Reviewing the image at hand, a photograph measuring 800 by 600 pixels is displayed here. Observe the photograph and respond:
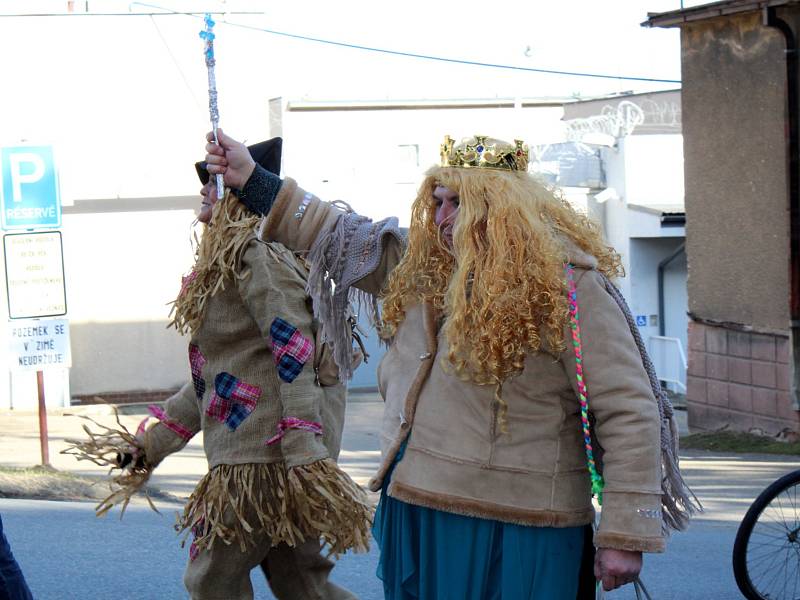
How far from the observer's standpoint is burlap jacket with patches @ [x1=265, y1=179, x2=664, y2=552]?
8.93 ft

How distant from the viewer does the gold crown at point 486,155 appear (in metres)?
2.91

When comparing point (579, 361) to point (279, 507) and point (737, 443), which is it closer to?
point (279, 507)

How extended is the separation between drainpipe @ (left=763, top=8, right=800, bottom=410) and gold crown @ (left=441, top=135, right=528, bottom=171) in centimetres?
906

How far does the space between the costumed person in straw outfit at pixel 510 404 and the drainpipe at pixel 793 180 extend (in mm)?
8907

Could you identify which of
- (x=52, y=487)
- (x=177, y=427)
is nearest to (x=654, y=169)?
(x=52, y=487)

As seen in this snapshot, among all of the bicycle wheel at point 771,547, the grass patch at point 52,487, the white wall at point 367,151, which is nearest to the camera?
the bicycle wheel at point 771,547

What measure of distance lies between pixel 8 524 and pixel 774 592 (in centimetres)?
424

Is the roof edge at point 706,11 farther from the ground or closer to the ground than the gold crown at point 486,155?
farther from the ground

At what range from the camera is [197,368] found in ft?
12.9

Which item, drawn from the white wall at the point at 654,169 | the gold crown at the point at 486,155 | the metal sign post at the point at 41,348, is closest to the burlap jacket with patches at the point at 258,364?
the gold crown at the point at 486,155

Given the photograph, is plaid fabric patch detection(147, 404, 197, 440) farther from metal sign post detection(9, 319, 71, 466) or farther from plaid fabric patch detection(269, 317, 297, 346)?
metal sign post detection(9, 319, 71, 466)

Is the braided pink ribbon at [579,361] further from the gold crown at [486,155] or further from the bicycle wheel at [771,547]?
the bicycle wheel at [771,547]

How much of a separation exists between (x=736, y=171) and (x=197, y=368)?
9264 mm

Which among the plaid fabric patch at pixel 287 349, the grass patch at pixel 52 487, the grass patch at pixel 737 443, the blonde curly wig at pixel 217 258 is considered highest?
the blonde curly wig at pixel 217 258
